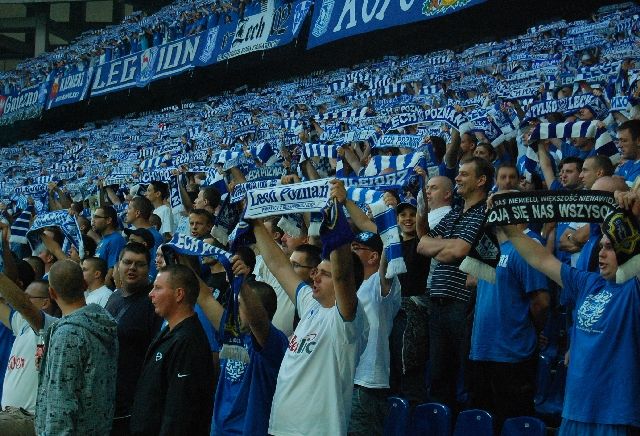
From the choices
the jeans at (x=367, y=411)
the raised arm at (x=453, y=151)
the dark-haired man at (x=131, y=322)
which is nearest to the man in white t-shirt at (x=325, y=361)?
the jeans at (x=367, y=411)

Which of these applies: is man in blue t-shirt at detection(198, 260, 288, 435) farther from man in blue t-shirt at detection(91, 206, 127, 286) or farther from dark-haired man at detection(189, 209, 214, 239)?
man in blue t-shirt at detection(91, 206, 127, 286)

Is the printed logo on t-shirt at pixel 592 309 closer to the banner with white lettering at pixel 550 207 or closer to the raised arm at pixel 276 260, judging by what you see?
the banner with white lettering at pixel 550 207

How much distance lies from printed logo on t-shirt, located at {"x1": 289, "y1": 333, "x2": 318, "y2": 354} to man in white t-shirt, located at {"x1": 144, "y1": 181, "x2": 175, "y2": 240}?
567 cm

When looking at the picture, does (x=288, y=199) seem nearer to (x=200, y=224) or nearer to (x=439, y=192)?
(x=439, y=192)

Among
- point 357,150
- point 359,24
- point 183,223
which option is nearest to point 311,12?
point 359,24

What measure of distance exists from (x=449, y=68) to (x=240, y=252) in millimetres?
11383

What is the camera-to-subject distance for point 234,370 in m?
4.70

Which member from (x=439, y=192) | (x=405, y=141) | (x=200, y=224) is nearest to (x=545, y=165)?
(x=405, y=141)

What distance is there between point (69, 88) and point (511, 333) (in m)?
29.3

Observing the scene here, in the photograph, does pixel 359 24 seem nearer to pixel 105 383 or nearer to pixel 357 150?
pixel 357 150

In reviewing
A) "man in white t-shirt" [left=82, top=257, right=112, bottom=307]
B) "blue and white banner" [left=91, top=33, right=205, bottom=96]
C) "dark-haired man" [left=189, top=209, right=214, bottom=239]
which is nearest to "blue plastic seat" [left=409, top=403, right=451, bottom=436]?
"dark-haired man" [left=189, top=209, right=214, bottom=239]

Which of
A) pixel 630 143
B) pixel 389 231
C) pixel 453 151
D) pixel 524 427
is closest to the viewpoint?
pixel 524 427

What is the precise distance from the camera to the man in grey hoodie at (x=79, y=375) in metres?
4.50

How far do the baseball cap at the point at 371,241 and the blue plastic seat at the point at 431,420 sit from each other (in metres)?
0.94
